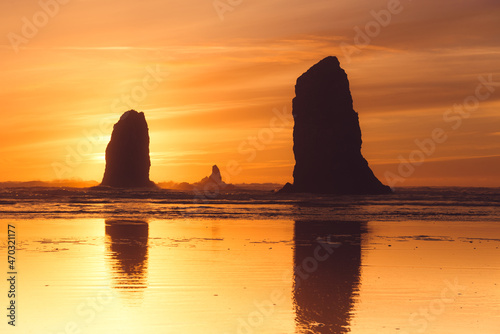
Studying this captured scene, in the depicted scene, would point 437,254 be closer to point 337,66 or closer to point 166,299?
point 166,299

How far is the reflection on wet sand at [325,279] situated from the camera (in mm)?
9820

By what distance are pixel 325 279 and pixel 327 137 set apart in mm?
87869

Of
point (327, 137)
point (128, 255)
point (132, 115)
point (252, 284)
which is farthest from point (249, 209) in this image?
point (132, 115)

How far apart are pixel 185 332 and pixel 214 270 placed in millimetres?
5759

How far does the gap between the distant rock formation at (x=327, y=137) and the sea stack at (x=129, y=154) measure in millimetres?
81084

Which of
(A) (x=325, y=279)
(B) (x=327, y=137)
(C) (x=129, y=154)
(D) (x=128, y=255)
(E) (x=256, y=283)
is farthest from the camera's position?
(C) (x=129, y=154)

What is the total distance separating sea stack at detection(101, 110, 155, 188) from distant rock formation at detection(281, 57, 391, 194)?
3192 inches

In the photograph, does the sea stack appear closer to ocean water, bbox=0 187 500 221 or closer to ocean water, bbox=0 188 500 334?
ocean water, bbox=0 187 500 221

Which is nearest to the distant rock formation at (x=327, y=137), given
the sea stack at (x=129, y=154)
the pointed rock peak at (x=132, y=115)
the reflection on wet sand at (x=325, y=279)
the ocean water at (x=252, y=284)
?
the reflection on wet sand at (x=325, y=279)

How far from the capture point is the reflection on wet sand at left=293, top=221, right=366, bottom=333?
9820 mm

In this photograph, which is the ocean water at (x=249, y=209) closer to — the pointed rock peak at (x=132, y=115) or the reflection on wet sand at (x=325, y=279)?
the reflection on wet sand at (x=325, y=279)

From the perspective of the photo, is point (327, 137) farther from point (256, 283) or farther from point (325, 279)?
point (256, 283)

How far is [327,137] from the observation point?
10062 centimetres

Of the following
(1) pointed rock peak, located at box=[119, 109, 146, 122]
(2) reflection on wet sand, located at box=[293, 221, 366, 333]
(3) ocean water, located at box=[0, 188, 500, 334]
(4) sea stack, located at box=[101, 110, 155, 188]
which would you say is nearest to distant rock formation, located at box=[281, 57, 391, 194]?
(2) reflection on wet sand, located at box=[293, 221, 366, 333]
